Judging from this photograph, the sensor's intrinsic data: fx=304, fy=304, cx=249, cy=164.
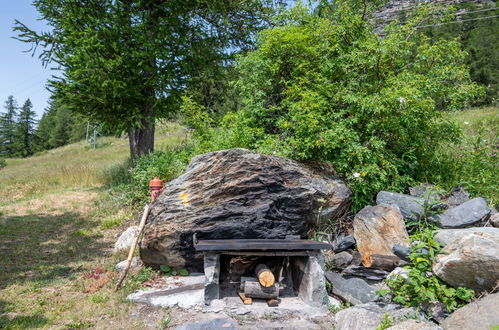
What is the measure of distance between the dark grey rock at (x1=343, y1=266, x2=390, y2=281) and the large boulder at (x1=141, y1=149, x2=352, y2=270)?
0.99 metres

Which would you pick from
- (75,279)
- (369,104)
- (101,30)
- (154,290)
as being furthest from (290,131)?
(101,30)

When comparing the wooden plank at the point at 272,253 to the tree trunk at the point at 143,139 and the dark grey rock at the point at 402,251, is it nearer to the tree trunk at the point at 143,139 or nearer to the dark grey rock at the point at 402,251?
the dark grey rock at the point at 402,251

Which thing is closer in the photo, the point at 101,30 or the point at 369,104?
the point at 369,104

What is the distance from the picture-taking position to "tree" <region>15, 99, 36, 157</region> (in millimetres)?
59062

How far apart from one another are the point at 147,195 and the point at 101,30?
551 centimetres

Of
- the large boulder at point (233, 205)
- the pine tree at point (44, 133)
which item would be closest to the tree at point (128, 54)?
the large boulder at point (233, 205)

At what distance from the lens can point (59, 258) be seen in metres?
6.00

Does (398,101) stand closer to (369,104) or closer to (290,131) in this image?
(369,104)

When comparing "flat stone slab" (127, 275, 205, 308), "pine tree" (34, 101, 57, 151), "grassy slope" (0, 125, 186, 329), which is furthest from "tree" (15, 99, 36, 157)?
"flat stone slab" (127, 275, 205, 308)

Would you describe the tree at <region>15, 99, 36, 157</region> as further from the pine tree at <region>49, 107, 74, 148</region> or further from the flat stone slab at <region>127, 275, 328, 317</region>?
the flat stone slab at <region>127, 275, 328, 317</region>

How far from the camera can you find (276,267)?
4.85m

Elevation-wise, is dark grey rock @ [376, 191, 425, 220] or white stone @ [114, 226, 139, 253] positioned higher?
dark grey rock @ [376, 191, 425, 220]

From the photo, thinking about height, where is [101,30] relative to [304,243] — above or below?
above

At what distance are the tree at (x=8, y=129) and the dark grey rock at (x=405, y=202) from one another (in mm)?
71265
